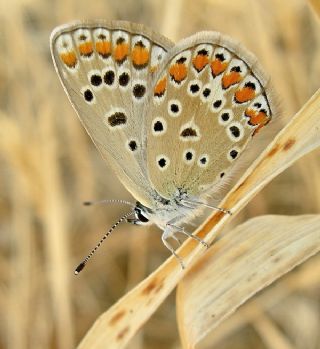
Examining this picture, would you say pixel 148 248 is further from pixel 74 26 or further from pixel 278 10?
pixel 74 26

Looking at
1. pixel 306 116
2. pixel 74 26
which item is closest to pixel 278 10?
pixel 74 26

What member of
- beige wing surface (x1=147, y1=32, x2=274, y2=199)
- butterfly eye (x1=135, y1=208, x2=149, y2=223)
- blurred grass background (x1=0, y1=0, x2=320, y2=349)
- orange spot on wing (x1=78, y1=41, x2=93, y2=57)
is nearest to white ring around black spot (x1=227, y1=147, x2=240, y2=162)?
beige wing surface (x1=147, y1=32, x2=274, y2=199)

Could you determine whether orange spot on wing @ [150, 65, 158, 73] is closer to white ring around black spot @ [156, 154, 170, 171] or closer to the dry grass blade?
white ring around black spot @ [156, 154, 170, 171]

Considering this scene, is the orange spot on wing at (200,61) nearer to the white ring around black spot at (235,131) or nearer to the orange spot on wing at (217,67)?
the orange spot on wing at (217,67)

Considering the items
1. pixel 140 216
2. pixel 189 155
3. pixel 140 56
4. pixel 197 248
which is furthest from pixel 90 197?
pixel 197 248

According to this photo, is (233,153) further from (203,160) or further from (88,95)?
(88,95)

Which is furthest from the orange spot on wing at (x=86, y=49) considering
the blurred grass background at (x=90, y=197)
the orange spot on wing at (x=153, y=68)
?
the blurred grass background at (x=90, y=197)

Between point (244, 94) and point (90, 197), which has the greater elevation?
point (244, 94)
